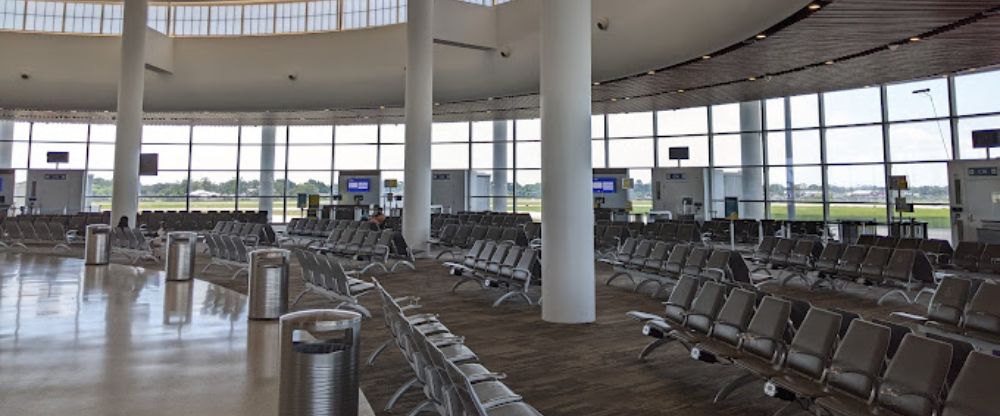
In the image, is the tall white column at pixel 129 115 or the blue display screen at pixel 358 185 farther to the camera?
the blue display screen at pixel 358 185

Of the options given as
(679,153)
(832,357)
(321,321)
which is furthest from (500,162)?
(321,321)

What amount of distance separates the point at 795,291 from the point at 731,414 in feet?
20.2

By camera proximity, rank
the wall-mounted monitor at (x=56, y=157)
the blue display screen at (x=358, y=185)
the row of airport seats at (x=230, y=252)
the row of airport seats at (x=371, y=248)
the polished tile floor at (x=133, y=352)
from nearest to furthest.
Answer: the polished tile floor at (x=133, y=352), the row of airport seats at (x=230, y=252), the row of airport seats at (x=371, y=248), the blue display screen at (x=358, y=185), the wall-mounted monitor at (x=56, y=157)

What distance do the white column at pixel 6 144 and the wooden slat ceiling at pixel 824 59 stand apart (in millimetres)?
4382

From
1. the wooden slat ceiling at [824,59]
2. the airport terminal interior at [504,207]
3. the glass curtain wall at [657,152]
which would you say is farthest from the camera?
the glass curtain wall at [657,152]

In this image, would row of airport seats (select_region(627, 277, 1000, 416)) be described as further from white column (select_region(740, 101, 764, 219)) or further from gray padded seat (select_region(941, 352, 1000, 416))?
white column (select_region(740, 101, 764, 219))

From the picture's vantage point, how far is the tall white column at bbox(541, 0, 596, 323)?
6621mm

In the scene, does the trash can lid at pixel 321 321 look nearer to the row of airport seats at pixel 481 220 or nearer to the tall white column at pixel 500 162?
the row of airport seats at pixel 481 220

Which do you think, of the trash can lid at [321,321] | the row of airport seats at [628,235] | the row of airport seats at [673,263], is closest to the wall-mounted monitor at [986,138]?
the row of airport seats at [628,235]

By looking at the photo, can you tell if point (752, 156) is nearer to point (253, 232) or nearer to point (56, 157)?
point (253, 232)

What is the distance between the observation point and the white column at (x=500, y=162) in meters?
22.4

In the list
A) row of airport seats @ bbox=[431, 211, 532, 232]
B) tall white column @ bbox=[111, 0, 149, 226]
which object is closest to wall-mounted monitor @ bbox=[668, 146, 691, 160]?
row of airport seats @ bbox=[431, 211, 532, 232]

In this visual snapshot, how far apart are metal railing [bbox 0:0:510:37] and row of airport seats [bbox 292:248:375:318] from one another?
41.5ft

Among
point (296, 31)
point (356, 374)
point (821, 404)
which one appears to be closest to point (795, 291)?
point (821, 404)
